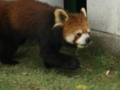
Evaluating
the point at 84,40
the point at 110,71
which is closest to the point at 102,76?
the point at 110,71

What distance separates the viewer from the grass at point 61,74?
450 centimetres

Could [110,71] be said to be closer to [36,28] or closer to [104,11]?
[104,11]

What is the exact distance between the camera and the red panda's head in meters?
5.19

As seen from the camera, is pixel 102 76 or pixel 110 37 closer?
pixel 102 76

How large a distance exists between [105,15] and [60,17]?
3.31 ft

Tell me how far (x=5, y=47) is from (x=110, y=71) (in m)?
1.83

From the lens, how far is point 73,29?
5.22 meters

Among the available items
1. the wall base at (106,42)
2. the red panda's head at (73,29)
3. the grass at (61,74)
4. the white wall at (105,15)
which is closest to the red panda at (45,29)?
the red panda's head at (73,29)

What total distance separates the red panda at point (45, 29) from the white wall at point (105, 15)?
1.63 ft

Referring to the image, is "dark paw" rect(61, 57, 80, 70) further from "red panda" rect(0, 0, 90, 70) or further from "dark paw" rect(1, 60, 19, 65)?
"dark paw" rect(1, 60, 19, 65)

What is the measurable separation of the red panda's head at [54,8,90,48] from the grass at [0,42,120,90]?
1.86ft

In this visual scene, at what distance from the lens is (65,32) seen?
207 inches

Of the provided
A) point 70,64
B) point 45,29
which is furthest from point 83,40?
point 45,29

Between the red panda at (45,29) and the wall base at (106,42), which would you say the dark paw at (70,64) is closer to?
the red panda at (45,29)
